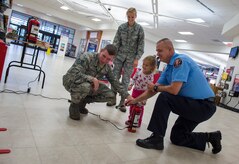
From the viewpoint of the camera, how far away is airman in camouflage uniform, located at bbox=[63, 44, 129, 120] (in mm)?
2164

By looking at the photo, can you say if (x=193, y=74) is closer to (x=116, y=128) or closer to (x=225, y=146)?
(x=116, y=128)

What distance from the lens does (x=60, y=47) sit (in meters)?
16.7

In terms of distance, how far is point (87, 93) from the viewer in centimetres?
218

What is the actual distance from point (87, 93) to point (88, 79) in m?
0.14

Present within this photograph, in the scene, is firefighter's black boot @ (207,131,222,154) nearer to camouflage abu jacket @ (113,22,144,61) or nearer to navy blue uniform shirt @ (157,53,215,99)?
navy blue uniform shirt @ (157,53,215,99)

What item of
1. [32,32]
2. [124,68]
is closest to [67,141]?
[124,68]

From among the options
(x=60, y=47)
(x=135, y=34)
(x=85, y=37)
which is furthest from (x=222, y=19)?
(x=85, y=37)

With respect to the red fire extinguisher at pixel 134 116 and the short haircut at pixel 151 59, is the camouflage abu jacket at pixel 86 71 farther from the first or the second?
the short haircut at pixel 151 59

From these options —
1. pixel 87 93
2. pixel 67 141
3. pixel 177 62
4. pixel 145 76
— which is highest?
pixel 177 62

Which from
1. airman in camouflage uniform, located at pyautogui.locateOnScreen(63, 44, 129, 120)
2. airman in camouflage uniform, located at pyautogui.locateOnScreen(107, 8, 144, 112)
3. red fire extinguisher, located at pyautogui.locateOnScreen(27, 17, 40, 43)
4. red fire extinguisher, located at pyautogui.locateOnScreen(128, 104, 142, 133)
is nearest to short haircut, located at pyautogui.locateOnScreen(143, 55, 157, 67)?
airman in camouflage uniform, located at pyautogui.locateOnScreen(63, 44, 129, 120)

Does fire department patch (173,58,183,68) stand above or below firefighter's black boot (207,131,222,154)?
above

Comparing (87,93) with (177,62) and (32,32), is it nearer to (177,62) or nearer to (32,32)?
(177,62)

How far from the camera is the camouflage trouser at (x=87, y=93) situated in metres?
2.16

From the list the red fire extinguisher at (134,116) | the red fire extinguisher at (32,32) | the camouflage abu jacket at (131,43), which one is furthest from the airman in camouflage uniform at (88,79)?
the red fire extinguisher at (32,32)
